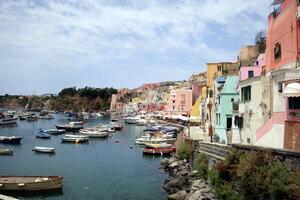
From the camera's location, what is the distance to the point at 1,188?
37.3m

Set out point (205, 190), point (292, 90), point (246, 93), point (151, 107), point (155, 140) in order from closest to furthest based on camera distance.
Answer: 1. point (292, 90)
2. point (205, 190)
3. point (246, 93)
4. point (155, 140)
5. point (151, 107)

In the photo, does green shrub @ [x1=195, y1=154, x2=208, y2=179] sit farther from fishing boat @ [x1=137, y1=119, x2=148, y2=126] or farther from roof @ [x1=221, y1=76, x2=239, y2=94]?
fishing boat @ [x1=137, y1=119, x2=148, y2=126]

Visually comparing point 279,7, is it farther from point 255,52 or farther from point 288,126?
point 255,52

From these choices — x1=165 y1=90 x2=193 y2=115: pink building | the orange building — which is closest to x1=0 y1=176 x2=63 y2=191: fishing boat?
the orange building

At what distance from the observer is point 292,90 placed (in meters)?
22.6

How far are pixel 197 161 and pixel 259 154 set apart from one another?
14891 mm

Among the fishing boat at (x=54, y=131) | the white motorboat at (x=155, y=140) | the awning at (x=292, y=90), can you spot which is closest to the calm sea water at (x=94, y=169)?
the white motorboat at (x=155, y=140)

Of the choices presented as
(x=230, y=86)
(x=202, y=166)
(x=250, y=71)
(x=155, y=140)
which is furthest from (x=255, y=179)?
(x=155, y=140)

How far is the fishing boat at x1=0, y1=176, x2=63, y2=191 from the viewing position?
37531 mm

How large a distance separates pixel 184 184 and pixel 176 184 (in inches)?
33.2

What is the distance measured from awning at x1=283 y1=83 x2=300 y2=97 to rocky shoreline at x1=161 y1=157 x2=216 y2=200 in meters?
8.54

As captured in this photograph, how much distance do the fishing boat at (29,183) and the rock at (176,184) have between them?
9.64 metres

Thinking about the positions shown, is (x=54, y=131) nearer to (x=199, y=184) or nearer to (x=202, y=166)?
(x=202, y=166)

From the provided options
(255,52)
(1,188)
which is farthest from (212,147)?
(255,52)
